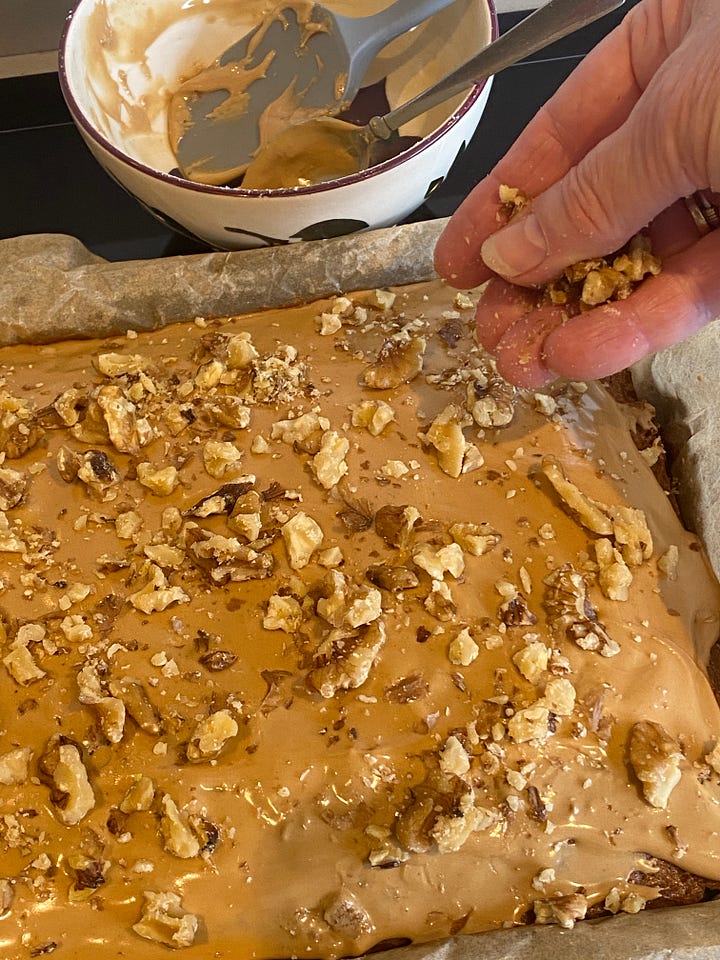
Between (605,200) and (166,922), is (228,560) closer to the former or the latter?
(166,922)

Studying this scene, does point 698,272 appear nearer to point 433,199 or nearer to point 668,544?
point 668,544

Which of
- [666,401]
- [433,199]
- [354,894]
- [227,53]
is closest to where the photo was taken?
[354,894]

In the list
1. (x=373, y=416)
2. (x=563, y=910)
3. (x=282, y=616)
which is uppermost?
(x=373, y=416)

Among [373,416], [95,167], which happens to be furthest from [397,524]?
[95,167]

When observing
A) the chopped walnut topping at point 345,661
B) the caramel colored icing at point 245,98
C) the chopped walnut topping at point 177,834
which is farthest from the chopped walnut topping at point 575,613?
the caramel colored icing at point 245,98

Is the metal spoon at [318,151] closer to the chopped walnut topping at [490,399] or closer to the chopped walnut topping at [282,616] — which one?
the chopped walnut topping at [490,399]

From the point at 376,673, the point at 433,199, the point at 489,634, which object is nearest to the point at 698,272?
the point at 489,634
